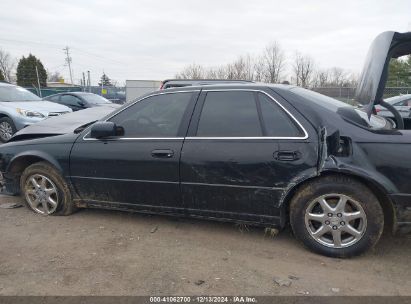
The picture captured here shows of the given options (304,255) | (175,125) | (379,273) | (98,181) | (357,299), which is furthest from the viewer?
(98,181)

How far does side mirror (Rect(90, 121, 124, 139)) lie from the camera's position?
12.5 ft

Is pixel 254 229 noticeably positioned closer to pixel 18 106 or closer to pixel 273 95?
pixel 273 95

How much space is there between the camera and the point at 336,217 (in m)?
3.15

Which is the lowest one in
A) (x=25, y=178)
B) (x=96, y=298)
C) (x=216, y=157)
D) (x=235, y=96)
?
(x=96, y=298)

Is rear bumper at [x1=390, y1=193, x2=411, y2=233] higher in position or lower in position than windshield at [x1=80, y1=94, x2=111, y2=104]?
lower

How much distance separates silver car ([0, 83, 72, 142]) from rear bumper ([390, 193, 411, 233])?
8511 mm

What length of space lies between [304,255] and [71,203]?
8.93ft

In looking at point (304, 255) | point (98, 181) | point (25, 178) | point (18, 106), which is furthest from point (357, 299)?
point (18, 106)

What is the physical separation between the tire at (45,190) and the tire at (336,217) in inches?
105

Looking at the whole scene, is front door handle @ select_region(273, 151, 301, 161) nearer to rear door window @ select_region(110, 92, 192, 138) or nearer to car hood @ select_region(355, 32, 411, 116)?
car hood @ select_region(355, 32, 411, 116)

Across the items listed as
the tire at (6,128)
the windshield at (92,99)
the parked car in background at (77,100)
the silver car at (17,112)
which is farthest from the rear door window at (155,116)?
the windshield at (92,99)

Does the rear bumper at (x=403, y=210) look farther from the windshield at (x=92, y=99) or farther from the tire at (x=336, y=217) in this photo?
the windshield at (x=92, y=99)

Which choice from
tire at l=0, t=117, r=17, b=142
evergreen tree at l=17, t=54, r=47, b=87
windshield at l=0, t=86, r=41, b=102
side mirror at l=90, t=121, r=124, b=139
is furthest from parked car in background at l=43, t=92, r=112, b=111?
evergreen tree at l=17, t=54, r=47, b=87

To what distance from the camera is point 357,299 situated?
2654 millimetres
